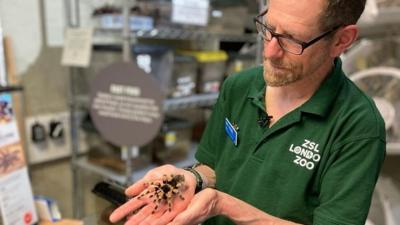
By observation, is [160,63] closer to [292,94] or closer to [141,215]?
[292,94]

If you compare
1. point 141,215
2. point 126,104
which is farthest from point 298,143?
point 126,104

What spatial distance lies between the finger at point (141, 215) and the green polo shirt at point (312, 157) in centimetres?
23

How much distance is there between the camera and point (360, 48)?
147 centimetres

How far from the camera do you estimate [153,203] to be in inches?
29.5

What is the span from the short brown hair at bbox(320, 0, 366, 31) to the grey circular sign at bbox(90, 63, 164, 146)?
854mm

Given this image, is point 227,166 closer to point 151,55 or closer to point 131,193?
point 131,193

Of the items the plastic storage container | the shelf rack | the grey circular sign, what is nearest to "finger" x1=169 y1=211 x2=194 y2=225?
the grey circular sign

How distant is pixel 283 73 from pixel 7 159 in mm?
1056

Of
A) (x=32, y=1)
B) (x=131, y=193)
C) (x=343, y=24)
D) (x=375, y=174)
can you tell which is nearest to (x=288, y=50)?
(x=343, y=24)

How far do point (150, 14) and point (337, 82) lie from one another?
1230 millimetres

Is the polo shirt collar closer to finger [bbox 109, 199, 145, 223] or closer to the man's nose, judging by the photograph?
the man's nose

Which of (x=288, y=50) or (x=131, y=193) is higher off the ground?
(x=288, y=50)

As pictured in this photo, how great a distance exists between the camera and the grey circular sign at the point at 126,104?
151cm

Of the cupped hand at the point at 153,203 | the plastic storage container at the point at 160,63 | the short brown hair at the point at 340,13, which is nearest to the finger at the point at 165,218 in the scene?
the cupped hand at the point at 153,203
